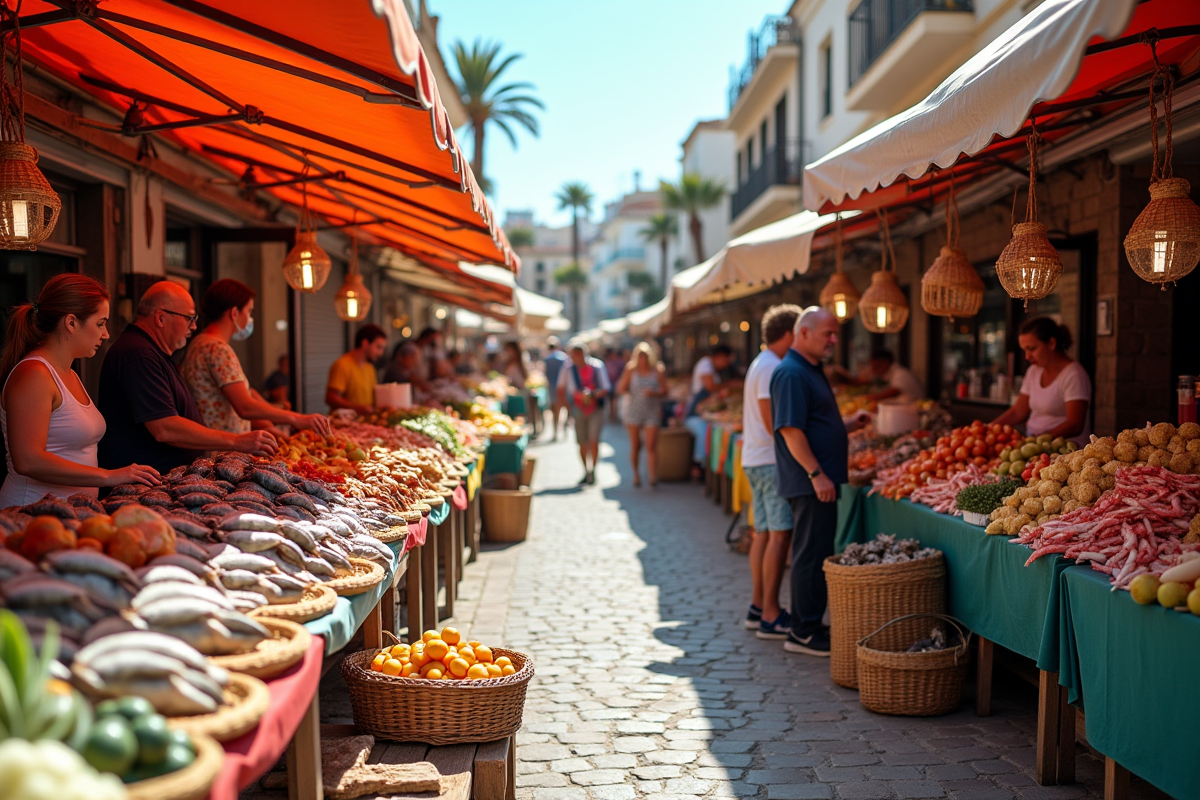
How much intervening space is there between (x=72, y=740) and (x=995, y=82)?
3.83 meters

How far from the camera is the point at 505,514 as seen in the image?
1013cm

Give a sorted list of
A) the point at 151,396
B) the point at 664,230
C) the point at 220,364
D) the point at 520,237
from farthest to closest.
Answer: the point at 520,237
the point at 664,230
the point at 220,364
the point at 151,396

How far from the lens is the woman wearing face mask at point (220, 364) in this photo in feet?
18.2

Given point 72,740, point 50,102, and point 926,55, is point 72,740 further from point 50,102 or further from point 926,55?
point 926,55

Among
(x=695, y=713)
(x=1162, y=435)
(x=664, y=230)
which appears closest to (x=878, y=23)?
(x=1162, y=435)

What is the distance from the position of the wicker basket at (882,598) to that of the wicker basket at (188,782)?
4.13m

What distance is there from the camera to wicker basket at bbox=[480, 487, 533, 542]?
1009cm

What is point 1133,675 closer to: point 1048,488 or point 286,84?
point 1048,488

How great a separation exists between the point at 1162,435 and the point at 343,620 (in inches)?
154

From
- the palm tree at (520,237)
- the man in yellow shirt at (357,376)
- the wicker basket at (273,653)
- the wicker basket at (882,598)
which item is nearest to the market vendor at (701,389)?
the man in yellow shirt at (357,376)

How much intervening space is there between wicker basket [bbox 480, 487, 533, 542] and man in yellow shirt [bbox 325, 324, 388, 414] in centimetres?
183

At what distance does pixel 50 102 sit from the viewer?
5.30 m

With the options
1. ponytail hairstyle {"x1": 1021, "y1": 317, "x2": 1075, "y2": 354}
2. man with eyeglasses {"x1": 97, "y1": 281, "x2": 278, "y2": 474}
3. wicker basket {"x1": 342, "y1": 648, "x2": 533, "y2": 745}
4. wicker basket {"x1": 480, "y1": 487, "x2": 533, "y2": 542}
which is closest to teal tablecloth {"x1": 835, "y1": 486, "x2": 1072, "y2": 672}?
ponytail hairstyle {"x1": 1021, "y1": 317, "x2": 1075, "y2": 354}

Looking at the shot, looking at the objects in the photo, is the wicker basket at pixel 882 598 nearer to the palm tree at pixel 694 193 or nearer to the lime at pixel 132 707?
the lime at pixel 132 707
